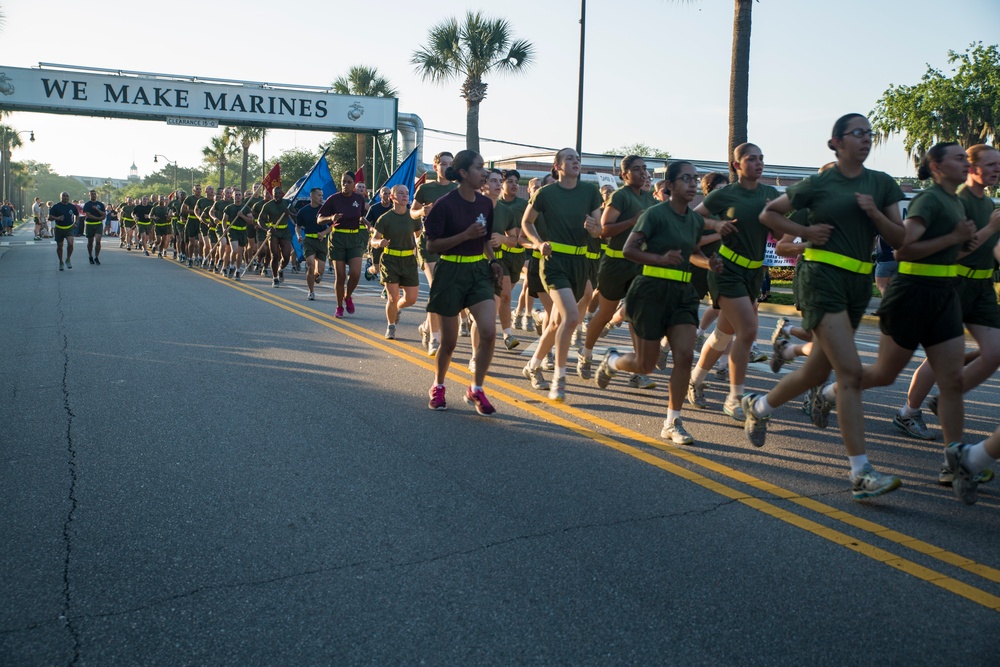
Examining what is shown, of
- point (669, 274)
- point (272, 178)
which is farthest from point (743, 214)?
point (272, 178)

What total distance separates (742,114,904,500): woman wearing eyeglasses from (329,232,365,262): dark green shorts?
8.31m

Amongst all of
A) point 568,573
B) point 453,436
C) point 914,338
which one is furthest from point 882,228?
point 453,436

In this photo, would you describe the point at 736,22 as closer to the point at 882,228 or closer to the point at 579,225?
the point at 579,225

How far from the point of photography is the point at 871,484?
4812mm

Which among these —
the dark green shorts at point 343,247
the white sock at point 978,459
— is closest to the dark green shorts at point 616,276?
the white sock at point 978,459

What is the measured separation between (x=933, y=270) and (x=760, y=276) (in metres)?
1.73

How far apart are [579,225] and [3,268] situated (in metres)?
20.6

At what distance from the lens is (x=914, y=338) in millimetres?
5230

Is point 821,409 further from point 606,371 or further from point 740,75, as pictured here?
point 740,75

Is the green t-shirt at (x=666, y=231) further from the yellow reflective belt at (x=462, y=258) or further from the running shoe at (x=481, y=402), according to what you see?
the running shoe at (x=481, y=402)

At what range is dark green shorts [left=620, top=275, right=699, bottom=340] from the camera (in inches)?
250

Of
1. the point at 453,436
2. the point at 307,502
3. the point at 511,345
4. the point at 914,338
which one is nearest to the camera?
the point at 307,502

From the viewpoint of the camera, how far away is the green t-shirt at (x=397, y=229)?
420 inches

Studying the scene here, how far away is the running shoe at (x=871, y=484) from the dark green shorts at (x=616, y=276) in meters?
3.44
